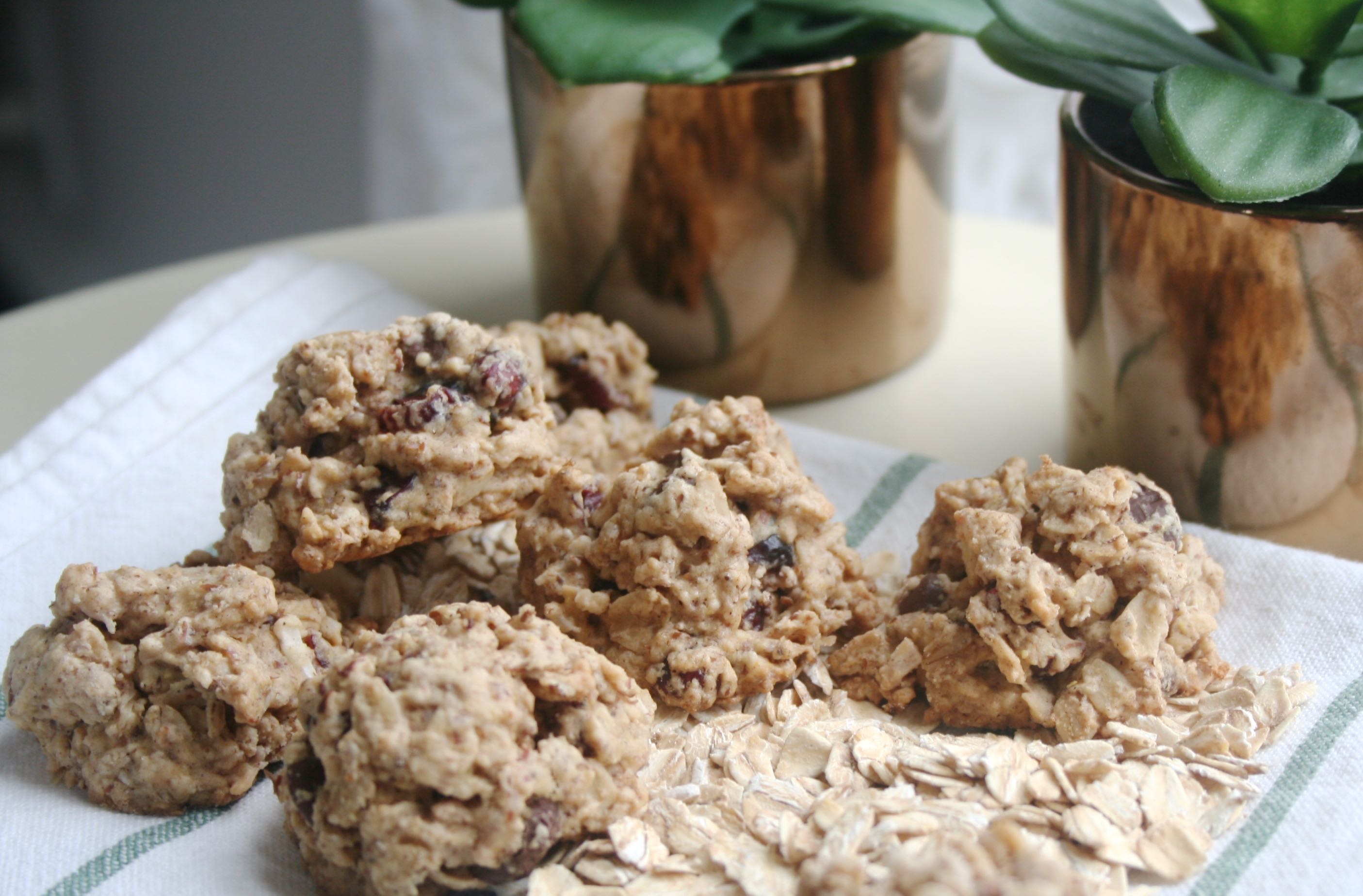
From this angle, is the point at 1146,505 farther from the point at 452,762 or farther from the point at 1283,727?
the point at 452,762

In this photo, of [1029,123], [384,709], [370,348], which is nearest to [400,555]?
[370,348]

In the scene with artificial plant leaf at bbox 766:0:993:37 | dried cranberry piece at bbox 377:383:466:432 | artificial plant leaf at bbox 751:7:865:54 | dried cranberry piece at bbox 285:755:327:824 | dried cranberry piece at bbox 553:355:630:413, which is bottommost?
dried cranberry piece at bbox 285:755:327:824

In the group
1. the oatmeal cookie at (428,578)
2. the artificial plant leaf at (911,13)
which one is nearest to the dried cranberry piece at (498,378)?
the oatmeal cookie at (428,578)

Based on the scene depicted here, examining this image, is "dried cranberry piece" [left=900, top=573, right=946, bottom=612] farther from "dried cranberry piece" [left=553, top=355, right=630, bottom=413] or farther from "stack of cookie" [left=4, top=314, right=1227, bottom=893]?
"dried cranberry piece" [left=553, top=355, right=630, bottom=413]

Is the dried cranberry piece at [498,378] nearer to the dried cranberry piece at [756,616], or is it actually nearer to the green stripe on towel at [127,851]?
the dried cranberry piece at [756,616]

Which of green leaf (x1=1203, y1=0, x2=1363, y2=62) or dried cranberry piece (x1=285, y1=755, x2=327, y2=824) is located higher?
green leaf (x1=1203, y1=0, x2=1363, y2=62)

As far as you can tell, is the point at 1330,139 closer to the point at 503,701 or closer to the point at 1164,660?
the point at 1164,660

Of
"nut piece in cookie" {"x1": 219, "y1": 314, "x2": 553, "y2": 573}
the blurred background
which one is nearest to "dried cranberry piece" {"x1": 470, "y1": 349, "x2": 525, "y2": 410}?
"nut piece in cookie" {"x1": 219, "y1": 314, "x2": 553, "y2": 573}
